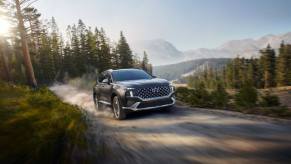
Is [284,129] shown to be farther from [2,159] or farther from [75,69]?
[75,69]

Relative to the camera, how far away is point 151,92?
33.8 ft

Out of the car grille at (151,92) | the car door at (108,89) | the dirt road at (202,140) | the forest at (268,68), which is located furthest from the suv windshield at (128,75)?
the forest at (268,68)

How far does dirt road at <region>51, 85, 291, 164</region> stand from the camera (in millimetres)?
5223

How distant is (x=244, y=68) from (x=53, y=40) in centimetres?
7068

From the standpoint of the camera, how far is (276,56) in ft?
311

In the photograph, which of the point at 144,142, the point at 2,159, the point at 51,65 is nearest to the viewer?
the point at 2,159

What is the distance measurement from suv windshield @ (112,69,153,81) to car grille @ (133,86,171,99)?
155cm

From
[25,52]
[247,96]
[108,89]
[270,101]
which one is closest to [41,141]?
[108,89]

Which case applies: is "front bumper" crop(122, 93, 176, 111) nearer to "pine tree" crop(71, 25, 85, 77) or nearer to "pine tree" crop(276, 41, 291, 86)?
"pine tree" crop(71, 25, 85, 77)

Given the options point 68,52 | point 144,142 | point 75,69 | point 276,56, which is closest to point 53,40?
point 68,52

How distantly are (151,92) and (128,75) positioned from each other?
6.52 ft

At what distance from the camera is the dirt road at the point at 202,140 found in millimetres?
5223

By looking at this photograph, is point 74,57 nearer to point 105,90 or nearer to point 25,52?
point 25,52

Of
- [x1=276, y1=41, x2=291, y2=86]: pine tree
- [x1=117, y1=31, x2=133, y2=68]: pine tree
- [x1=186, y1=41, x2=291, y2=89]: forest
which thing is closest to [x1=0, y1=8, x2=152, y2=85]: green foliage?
[x1=117, y1=31, x2=133, y2=68]: pine tree
